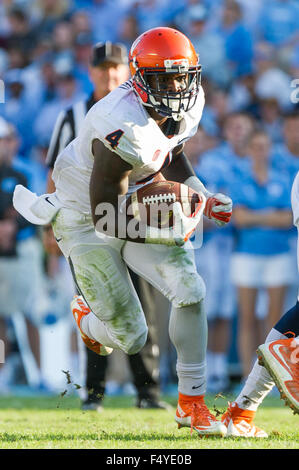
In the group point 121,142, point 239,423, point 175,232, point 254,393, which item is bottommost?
point 239,423

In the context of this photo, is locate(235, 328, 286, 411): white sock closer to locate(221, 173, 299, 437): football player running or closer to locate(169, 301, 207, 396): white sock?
locate(221, 173, 299, 437): football player running

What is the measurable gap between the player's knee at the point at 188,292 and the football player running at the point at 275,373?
346 mm

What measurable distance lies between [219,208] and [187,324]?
53 centimetres

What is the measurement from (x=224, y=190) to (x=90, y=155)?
7.96ft

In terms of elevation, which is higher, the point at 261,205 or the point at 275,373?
the point at 261,205

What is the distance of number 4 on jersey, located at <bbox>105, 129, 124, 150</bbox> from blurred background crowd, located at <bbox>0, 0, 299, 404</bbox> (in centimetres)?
261

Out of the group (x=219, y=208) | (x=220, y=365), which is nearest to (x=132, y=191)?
(x=219, y=208)

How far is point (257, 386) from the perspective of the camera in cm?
354

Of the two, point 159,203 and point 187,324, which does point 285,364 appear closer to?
point 187,324

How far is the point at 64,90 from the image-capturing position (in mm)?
7457

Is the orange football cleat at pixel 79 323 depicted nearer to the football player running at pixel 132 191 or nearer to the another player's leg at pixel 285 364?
the football player running at pixel 132 191

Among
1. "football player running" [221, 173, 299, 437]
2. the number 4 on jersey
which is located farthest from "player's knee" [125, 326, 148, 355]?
the number 4 on jersey

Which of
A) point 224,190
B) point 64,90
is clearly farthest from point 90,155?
point 64,90
